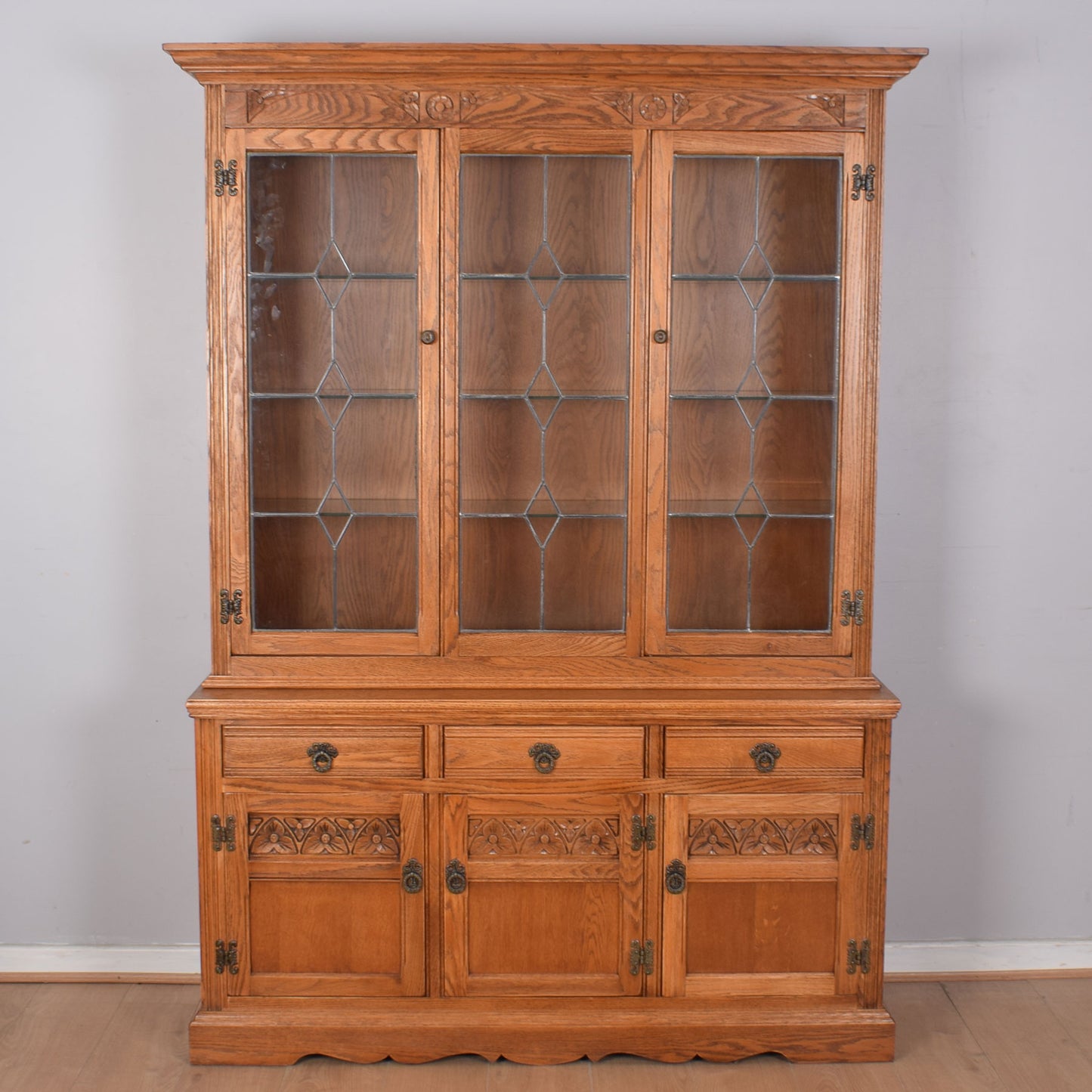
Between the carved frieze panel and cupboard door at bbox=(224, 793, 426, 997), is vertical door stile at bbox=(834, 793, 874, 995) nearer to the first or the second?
cupboard door at bbox=(224, 793, 426, 997)

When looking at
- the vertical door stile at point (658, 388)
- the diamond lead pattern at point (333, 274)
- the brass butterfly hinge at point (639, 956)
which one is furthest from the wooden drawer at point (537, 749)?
the diamond lead pattern at point (333, 274)

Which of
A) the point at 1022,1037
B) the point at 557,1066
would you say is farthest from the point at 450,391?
the point at 1022,1037

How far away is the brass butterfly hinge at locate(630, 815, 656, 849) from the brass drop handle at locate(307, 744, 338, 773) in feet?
2.11

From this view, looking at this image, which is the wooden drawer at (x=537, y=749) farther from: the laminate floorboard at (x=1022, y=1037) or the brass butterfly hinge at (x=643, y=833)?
the laminate floorboard at (x=1022, y=1037)

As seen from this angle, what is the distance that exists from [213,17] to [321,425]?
3.42 feet

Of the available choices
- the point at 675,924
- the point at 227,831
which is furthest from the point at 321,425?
the point at 675,924

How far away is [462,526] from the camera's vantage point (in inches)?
96.7

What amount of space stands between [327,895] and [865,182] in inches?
72.9

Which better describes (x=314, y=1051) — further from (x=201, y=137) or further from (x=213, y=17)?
(x=213, y=17)

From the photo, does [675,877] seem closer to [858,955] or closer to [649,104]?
[858,955]

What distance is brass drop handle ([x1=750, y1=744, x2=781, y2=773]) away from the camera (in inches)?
95.4

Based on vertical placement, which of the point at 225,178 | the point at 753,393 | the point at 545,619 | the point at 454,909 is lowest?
the point at 454,909

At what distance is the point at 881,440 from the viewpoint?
2.80 m

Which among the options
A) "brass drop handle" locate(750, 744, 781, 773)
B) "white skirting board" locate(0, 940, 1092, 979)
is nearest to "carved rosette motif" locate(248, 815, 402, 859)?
"white skirting board" locate(0, 940, 1092, 979)
